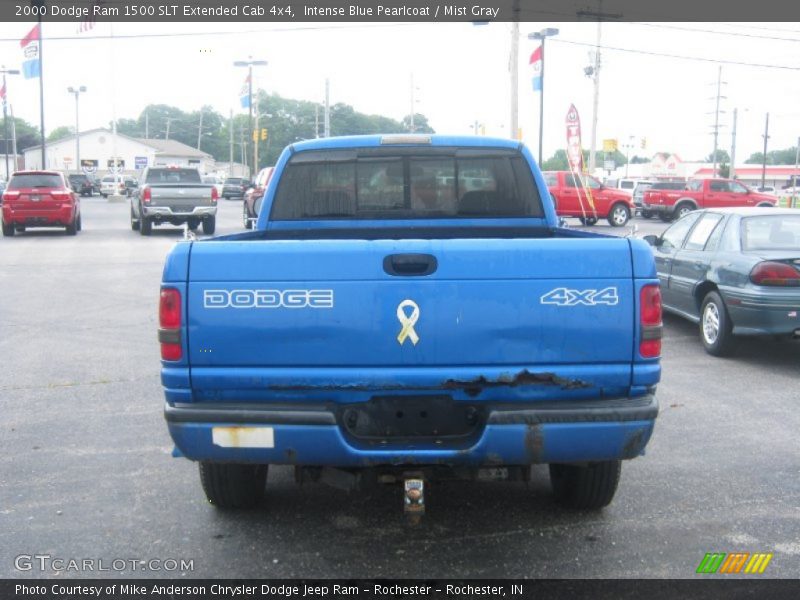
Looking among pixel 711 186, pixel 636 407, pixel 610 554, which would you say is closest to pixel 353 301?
pixel 636 407

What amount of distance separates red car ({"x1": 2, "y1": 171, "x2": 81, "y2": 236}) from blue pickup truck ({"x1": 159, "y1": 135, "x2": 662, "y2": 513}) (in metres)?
20.9

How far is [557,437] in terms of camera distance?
12.0 ft

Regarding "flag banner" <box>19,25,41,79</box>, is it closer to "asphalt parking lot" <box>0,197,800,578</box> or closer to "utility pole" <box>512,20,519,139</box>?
"utility pole" <box>512,20,519,139</box>

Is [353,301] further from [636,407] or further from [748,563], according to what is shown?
[748,563]

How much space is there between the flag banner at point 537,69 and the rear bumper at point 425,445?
33062mm

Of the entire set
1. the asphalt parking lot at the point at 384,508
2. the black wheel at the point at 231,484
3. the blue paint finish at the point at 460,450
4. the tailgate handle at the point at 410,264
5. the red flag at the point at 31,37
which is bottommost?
the asphalt parking lot at the point at 384,508

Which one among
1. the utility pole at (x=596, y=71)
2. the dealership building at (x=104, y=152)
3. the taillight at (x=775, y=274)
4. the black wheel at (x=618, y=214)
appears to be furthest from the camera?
the dealership building at (x=104, y=152)

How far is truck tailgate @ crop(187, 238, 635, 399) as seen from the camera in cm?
365

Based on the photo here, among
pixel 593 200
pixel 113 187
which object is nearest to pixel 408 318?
pixel 593 200

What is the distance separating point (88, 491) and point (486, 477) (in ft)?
8.16

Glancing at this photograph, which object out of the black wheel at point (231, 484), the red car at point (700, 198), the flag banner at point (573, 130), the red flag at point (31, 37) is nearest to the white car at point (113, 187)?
the red flag at point (31, 37)

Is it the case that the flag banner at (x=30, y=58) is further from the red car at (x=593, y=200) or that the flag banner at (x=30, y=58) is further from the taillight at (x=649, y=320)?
the taillight at (x=649, y=320)

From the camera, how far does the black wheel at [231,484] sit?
4.43m

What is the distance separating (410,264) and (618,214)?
28.1 meters
